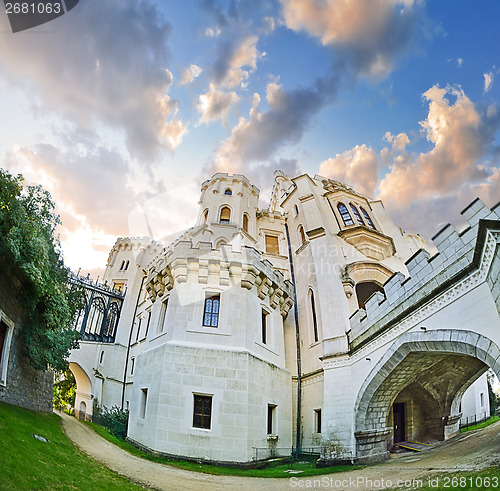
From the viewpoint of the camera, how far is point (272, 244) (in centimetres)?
2634

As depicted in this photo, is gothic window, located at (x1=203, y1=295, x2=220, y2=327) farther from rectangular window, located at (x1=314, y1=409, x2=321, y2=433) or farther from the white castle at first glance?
rectangular window, located at (x1=314, y1=409, x2=321, y2=433)

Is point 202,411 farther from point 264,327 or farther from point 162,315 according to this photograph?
point 264,327

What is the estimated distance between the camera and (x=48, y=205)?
40.9 feet

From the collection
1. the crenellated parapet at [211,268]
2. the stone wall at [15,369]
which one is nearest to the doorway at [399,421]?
the crenellated parapet at [211,268]

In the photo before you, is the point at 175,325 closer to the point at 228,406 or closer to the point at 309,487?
the point at 228,406

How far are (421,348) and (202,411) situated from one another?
913cm

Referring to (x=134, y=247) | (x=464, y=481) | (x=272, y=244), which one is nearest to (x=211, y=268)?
(x=272, y=244)

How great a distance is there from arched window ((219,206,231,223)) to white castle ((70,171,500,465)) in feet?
4.37

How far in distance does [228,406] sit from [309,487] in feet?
15.6

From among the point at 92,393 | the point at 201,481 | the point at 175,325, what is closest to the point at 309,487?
the point at 201,481

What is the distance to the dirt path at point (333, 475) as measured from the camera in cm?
891

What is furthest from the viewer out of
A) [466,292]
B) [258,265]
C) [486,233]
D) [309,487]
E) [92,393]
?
[92,393]

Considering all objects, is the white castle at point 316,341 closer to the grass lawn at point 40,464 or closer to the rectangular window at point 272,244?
the rectangular window at point 272,244

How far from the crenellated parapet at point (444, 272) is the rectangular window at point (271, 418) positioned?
632 cm
